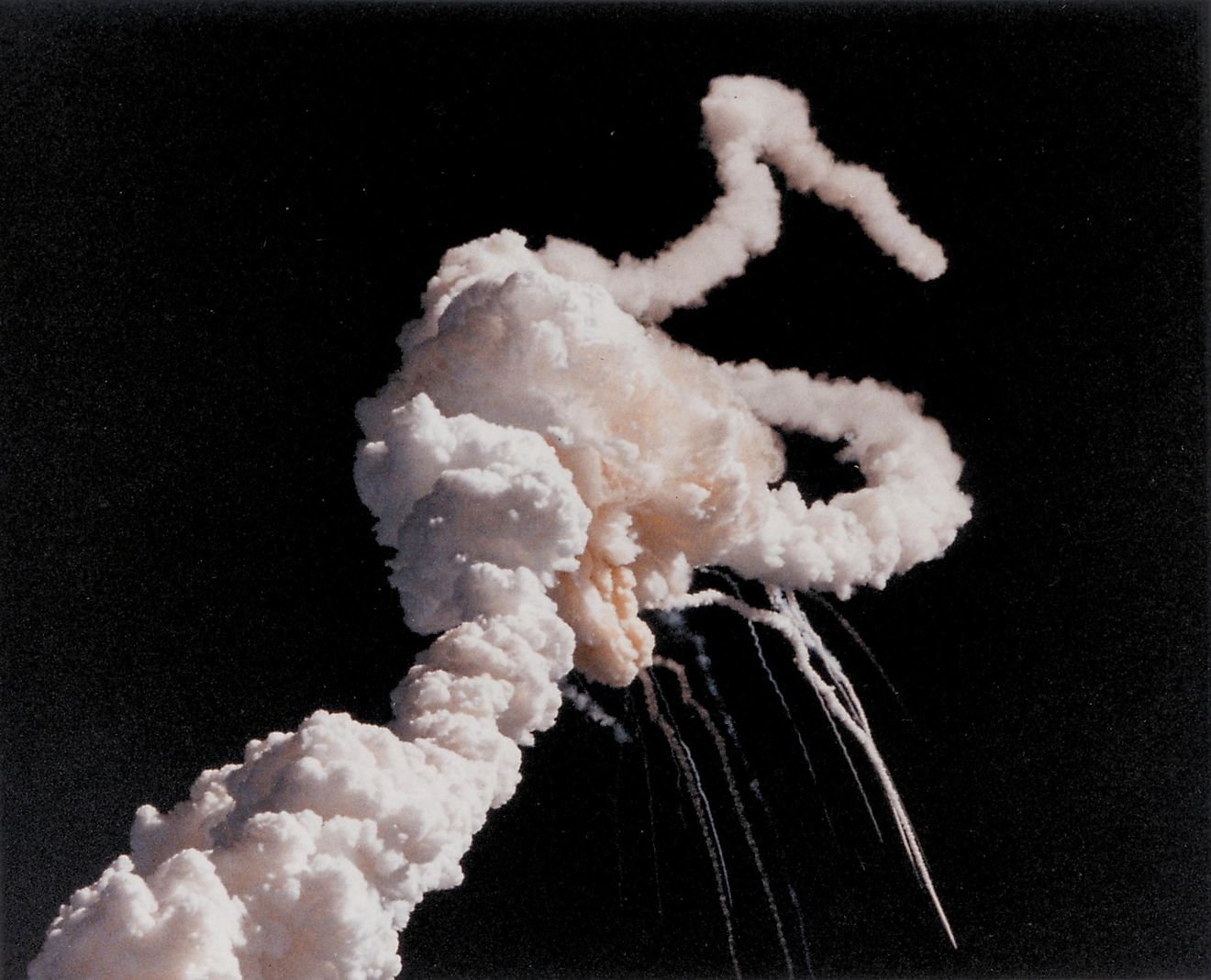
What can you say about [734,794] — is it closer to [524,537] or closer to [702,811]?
[702,811]

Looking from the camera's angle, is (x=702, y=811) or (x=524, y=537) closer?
(x=524, y=537)

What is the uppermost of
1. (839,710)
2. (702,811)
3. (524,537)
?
(524,537)

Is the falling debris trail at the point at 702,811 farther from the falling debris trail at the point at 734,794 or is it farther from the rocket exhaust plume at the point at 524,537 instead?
the rocket exhaust plume at the point at 524,537

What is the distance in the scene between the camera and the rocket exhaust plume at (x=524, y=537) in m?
7.20

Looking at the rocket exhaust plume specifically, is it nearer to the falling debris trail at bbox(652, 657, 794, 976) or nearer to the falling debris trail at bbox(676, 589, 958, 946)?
the falling debris trail at bbox(676, 589, 958, 946)

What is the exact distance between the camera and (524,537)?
343 inches

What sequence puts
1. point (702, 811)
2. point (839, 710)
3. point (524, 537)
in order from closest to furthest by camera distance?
point (524, 537)
point (839, 710)
point (702, 811)

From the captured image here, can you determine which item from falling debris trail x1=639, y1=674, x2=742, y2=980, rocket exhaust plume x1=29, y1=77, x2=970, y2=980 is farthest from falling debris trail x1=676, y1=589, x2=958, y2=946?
falling debris trail x1=639, y1=674, x2=742, y2=980

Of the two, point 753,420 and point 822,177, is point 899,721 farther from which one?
point 822,177

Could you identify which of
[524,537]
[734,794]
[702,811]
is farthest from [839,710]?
[524,537]

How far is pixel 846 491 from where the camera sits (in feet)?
39.7

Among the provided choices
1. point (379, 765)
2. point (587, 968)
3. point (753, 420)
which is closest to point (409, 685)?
point (379, 765)

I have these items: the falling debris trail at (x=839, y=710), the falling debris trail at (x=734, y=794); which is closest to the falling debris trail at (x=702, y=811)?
the falling debris trail at (x=734, y=794)

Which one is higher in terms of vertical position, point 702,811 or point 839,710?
point 839,710
